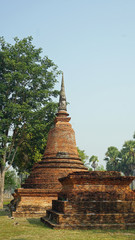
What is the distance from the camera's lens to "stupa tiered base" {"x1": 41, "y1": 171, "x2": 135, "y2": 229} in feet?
31.8

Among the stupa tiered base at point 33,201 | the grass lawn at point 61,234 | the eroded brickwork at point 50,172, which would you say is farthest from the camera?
the eroded brickwork at point 50,172

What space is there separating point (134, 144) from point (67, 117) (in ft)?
123

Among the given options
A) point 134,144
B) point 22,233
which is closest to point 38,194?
point 22,233

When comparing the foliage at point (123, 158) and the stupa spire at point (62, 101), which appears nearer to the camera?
the stupa spire at point (62, 101)

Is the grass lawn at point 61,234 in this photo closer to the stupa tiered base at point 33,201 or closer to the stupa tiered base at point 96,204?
the stupa tiered base at point 96,204

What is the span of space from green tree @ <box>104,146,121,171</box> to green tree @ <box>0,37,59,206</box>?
111 feet

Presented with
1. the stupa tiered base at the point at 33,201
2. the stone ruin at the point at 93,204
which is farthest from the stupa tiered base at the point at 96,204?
the stupa tiered base at the point at 33,201

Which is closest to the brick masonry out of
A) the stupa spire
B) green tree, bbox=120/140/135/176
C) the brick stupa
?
the brick stupa

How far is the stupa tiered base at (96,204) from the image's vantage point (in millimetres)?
9695

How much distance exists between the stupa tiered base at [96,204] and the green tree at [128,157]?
141ft

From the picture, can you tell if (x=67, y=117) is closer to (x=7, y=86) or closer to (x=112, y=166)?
(x=7, y=86)

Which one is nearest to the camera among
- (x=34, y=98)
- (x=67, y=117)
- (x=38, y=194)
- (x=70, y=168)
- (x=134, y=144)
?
(x=38, y=194)

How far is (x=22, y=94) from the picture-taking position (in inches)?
942

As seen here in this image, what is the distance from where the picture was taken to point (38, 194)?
1478 centimetres
